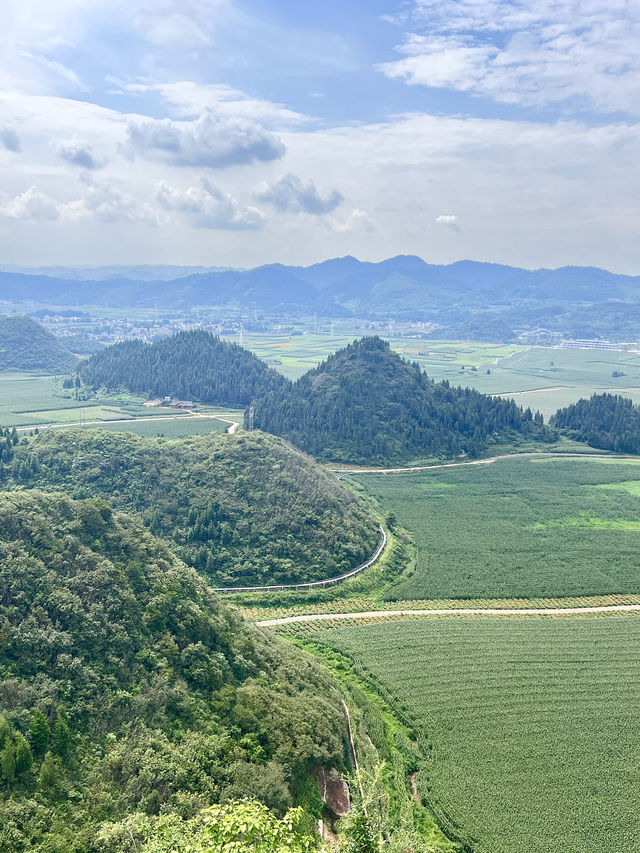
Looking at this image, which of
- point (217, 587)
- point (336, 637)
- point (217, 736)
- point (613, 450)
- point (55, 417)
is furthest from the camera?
point (55, 417)

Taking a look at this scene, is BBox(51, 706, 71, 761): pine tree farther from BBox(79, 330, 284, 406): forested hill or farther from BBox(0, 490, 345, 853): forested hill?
BBox(79, 330, 284, 406): forested hill

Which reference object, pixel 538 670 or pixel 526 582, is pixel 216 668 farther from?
pixel 526 582

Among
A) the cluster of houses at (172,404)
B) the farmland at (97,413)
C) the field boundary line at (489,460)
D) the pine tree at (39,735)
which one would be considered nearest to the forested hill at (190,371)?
the cluster of houses at (172,404)

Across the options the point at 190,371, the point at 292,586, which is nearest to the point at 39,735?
the point at 292,586

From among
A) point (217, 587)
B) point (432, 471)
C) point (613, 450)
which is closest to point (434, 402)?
point (432, 471)

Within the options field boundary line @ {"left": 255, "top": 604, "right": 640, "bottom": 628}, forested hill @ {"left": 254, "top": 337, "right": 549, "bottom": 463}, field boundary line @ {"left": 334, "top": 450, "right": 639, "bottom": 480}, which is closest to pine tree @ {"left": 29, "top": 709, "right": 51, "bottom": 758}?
field boundary line @ {"left": 255, "top": 604, "right": 640, "bottom": 628}
